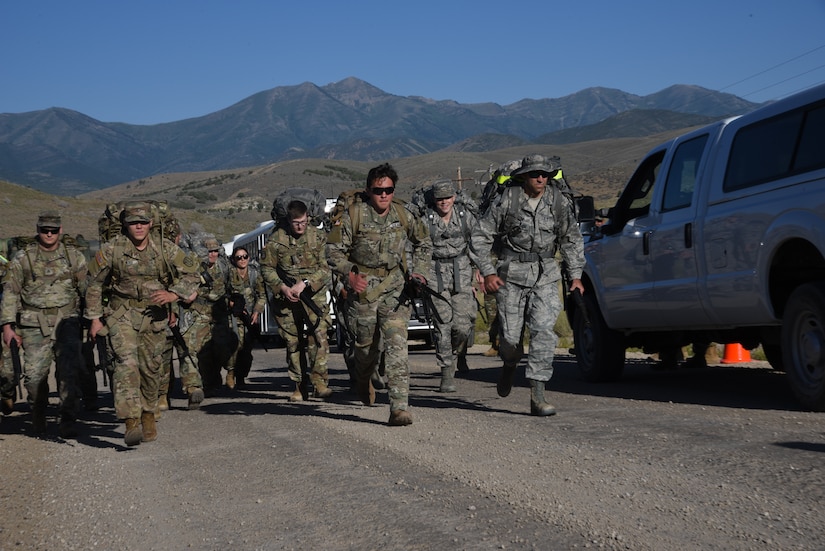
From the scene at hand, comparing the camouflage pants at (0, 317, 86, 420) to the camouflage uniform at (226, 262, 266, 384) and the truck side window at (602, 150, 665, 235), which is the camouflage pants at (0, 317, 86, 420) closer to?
the camouflage uniform at (226, 262, 266, 384)

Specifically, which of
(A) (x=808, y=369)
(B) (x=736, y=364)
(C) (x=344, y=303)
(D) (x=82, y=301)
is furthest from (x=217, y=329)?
(A) (x=808, y=369)

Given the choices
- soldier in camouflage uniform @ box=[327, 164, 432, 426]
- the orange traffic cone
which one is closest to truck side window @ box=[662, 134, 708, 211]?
soldier in camouflage uniform @ box=[327, 164, 432, 426]

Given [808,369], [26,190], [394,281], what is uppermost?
[26,190]

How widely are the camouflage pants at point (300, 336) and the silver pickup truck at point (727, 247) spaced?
290cm

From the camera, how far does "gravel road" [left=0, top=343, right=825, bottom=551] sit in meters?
5.44

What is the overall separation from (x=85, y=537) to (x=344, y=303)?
4308 millimetres

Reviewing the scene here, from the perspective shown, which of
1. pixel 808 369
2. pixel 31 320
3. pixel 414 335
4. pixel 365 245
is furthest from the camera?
pixel 414 335

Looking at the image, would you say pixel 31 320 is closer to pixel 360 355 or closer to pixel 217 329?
pixel 360 355

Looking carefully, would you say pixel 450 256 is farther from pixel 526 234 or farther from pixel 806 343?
pixel 806 343

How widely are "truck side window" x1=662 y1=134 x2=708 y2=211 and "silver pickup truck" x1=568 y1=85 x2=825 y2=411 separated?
0.01m

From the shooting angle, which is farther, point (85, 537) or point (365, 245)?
point (365, 245)

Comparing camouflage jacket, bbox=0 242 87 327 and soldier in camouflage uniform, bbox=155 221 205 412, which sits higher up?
camouflage jacket, bbox=0 242 87 327

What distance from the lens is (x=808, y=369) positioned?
28.6 feet

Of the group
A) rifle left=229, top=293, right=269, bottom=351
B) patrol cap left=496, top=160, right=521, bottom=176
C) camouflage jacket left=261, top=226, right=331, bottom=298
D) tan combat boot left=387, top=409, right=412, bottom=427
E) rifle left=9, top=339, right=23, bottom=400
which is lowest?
tan combat boot left=387, top=409, right=412, bottom=427
